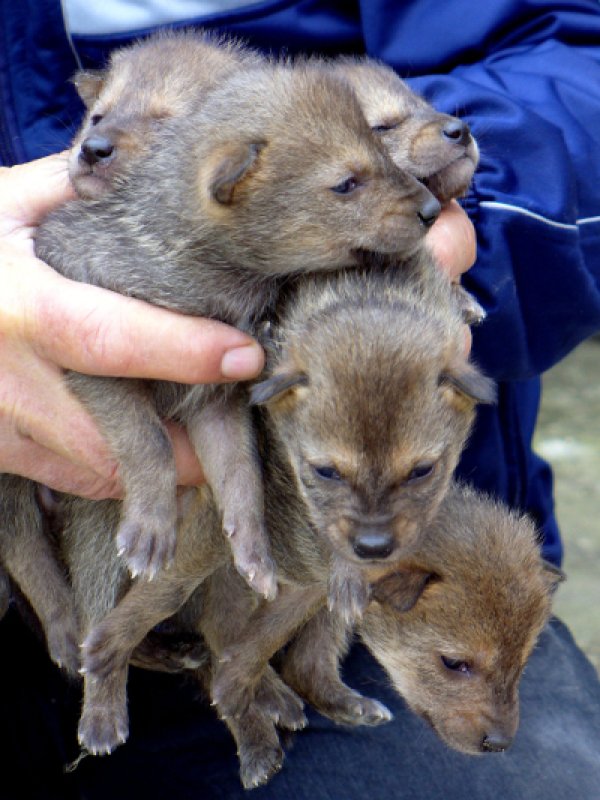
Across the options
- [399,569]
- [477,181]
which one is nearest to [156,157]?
[477,181]

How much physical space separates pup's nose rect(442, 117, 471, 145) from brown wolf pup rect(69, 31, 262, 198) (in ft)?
1.98

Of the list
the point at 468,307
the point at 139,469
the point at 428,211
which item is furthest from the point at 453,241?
the point at 139,469

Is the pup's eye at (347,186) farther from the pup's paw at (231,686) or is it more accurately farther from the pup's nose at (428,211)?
the pup's paw at (231,686)

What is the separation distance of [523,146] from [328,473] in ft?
4.25

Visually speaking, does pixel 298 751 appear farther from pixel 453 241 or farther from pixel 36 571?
pixel 453 241

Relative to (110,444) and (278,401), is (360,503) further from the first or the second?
(110,444)

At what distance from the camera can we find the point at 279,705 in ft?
11.4

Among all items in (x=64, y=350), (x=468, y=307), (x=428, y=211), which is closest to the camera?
(x=428, y=211)

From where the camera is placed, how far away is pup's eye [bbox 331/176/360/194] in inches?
112

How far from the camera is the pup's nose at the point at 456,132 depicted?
3224 millimetres

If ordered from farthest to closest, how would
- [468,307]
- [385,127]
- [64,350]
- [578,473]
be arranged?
[578,473] < [385,127] < [468,307] < [64,350]

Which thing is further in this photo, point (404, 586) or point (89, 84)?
point (89, 84)

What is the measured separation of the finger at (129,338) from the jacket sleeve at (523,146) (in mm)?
911

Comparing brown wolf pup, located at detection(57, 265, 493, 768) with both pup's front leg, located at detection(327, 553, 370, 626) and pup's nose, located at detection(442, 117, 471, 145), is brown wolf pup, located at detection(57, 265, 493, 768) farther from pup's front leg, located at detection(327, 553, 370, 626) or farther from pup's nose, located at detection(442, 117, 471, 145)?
pup's nose, located at detection(442, 117, 471, 145)
